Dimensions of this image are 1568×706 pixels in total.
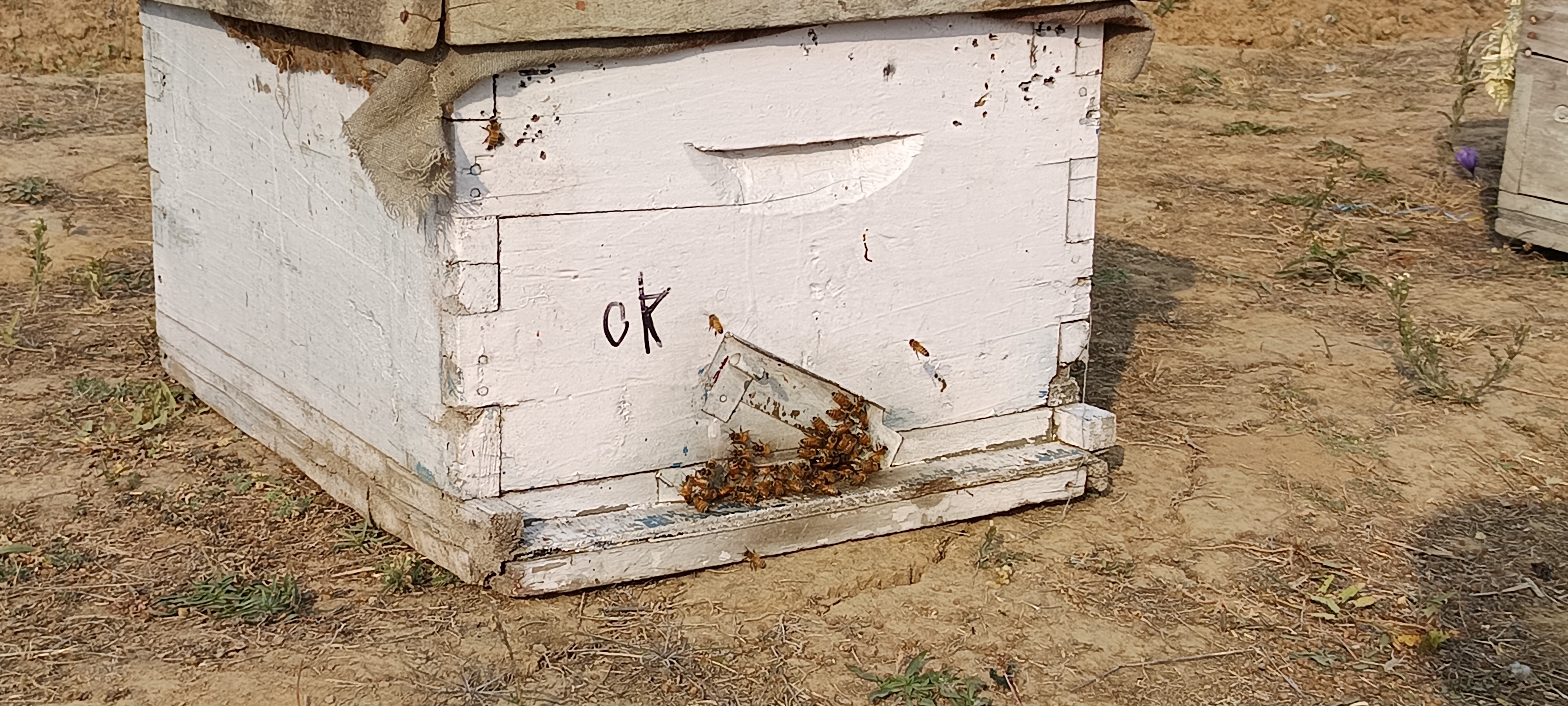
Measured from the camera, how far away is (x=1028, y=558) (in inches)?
141

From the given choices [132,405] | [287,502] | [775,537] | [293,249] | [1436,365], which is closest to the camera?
[775,537]

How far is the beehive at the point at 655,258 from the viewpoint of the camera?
9.93 ft

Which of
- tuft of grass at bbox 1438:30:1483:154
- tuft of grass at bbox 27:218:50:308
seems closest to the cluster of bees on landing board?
tuft of grass at bbox 27:218:50:308

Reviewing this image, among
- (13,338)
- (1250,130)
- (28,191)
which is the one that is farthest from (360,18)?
(1250,130)

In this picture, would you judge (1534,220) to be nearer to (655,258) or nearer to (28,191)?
(655,258)

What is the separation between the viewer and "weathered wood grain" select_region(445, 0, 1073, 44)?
282 cm

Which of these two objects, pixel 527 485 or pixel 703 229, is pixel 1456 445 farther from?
pixel 527 485

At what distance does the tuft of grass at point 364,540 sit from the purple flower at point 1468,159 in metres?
5.96

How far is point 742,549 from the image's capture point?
3396 mm

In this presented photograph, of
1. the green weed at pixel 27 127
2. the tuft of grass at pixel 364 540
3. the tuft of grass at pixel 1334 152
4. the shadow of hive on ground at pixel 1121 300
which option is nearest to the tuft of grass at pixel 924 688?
the tuft of grass at pixel 364 540

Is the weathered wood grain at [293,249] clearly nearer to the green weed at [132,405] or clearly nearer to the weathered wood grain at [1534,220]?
the green weed at [132,405]

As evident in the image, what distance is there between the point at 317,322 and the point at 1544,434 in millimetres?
3423

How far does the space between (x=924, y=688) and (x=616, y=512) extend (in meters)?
0.80

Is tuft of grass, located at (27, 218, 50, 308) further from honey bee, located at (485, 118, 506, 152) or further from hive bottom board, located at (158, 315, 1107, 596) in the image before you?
honey bee, located at (485, 118, 506, 152)
